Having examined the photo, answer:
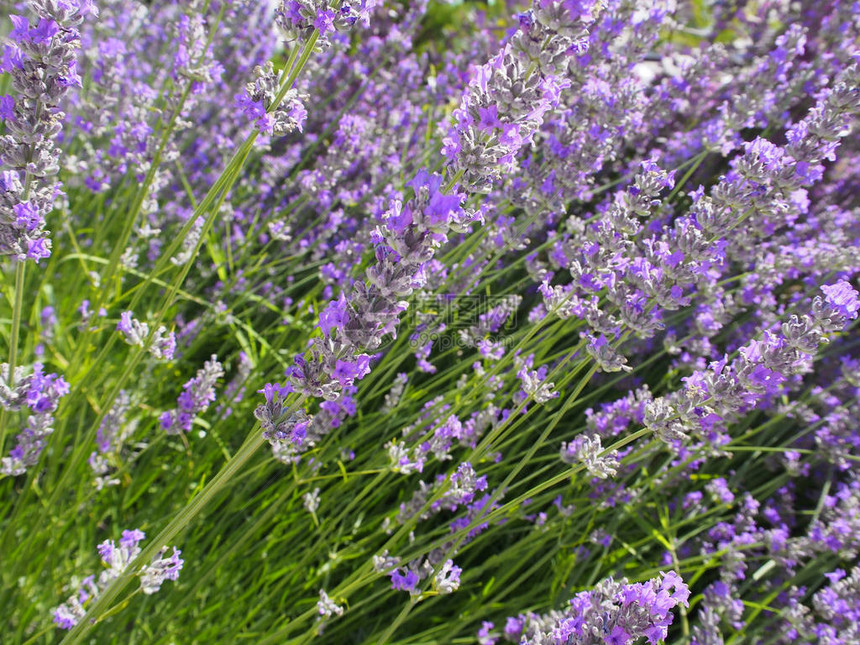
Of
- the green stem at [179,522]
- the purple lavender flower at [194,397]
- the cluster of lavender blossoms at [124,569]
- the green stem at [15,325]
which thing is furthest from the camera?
the purple lavender flower at [194,397]

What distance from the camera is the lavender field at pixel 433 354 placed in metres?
1.16

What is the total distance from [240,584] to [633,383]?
5.72ft

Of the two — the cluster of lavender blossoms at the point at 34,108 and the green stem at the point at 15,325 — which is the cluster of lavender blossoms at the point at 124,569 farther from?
the cluster of lavender blossoms at the point at 34,108

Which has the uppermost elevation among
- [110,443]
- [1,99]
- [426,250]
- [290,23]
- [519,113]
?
[519,113]

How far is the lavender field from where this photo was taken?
1.16 metres

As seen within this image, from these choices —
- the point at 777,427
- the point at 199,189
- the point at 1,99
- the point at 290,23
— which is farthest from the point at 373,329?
the point at 199,189

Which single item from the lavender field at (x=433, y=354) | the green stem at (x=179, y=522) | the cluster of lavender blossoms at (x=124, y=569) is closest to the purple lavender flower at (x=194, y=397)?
the lavender field at (x=433, y=354)

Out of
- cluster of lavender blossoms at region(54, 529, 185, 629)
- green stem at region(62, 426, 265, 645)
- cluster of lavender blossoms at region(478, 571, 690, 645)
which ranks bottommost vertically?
cluster of lavender blossoms at region(54, 529, 185, 629)

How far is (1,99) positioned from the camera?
1.16 m

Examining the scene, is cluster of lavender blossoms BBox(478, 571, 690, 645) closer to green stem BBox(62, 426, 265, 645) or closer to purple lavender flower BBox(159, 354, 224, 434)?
green stem BBox(62, 426, 265, 645)

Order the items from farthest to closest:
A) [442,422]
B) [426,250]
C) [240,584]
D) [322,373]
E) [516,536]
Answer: [516,536], [240,584], [442,422], [322,373], [426,250]

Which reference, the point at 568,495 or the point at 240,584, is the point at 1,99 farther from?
the point at 568,495

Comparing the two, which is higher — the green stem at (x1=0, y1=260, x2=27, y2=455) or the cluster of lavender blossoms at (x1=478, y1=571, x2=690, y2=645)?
the cluster of lavender blossoms at (x1=478, y1=571, x2=690, y2=645)

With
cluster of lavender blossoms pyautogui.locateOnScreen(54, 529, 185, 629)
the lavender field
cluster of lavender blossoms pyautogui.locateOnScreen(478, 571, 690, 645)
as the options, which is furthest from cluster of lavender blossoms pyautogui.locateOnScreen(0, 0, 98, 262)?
cluster of lavender blossoms pyautogui.locateOnScreen(478, 571, 690, 645)
